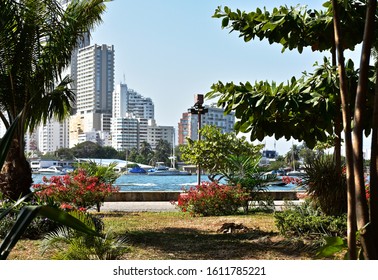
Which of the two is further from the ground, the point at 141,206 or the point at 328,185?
the point at 328,185

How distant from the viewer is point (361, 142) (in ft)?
6.50

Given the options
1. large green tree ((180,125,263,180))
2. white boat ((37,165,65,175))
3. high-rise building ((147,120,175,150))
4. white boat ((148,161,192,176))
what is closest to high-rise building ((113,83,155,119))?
high-rise building ((147,120,175,150))

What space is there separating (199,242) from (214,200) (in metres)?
2.35

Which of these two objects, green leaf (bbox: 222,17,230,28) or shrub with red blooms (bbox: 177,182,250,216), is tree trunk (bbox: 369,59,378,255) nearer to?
green leaf (bbox: 222,17,230,28)

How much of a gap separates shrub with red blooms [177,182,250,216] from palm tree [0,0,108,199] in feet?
6.92

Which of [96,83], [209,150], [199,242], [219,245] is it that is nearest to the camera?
[219,245]

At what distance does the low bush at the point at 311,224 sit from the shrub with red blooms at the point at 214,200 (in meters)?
2.35

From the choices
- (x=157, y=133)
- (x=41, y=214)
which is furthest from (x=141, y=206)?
(x=41, y=214)

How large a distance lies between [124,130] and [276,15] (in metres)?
2.83

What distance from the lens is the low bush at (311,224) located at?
3.99 meters

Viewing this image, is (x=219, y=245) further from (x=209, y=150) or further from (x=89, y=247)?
(x=209, y=150)

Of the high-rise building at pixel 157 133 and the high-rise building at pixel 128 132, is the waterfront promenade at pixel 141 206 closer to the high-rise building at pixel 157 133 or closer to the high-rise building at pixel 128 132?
the high-rise building at pixel 157 133
